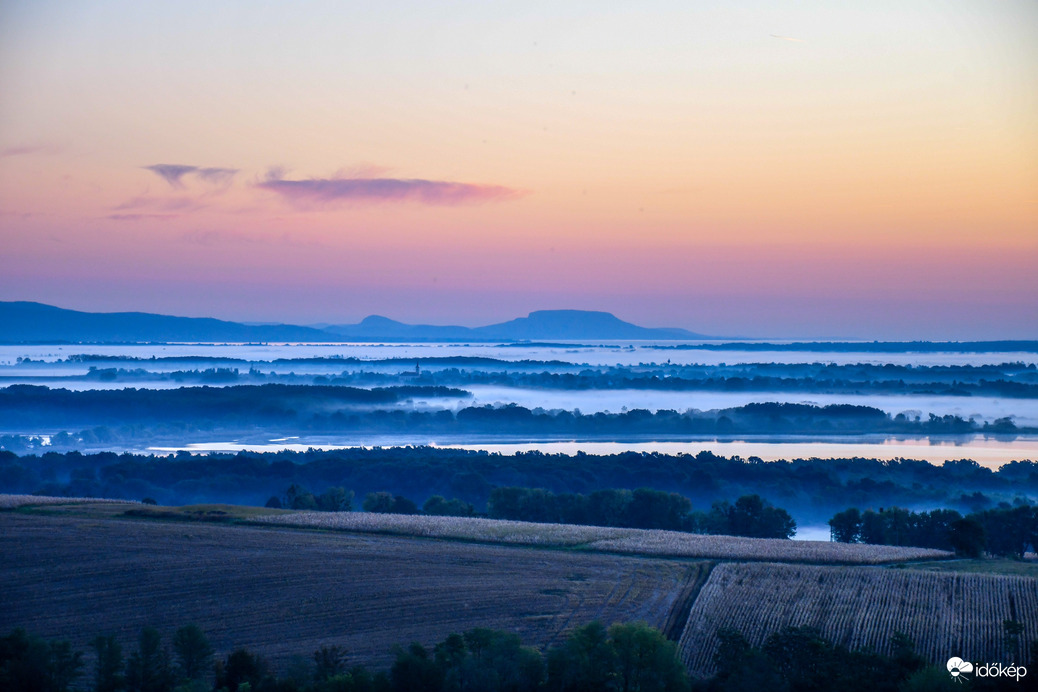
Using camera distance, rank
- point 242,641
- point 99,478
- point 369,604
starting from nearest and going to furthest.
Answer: point 242,641
point 369,604
point 99,478

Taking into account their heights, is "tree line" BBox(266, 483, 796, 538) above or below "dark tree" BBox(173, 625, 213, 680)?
below

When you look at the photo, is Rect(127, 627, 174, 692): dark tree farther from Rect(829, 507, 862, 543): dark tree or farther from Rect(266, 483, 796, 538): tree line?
Rect(829, 507, 862, 543): dark tree

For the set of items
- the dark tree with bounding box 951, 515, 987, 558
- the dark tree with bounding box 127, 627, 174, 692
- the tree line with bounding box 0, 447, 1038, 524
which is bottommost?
the tree line with bounding box 0, 447, 1038, 524

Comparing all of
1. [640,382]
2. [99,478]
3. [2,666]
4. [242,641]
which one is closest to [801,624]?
[242,641]

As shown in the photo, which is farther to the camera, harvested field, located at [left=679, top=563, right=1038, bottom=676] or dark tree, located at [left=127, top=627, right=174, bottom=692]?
harvested field, located at [left=679, top=563, right=1038, bottom=676]

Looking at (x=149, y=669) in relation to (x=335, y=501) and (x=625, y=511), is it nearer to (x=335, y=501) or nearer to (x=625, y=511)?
(x=625, y=511)

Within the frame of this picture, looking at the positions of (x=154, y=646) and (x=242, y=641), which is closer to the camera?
(x=154, y=646)

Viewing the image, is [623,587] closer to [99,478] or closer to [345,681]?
[345,681]

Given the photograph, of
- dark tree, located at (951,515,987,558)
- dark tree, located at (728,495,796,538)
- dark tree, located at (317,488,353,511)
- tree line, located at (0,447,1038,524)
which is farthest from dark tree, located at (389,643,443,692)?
tree line, located at (0,447,1038,524)
